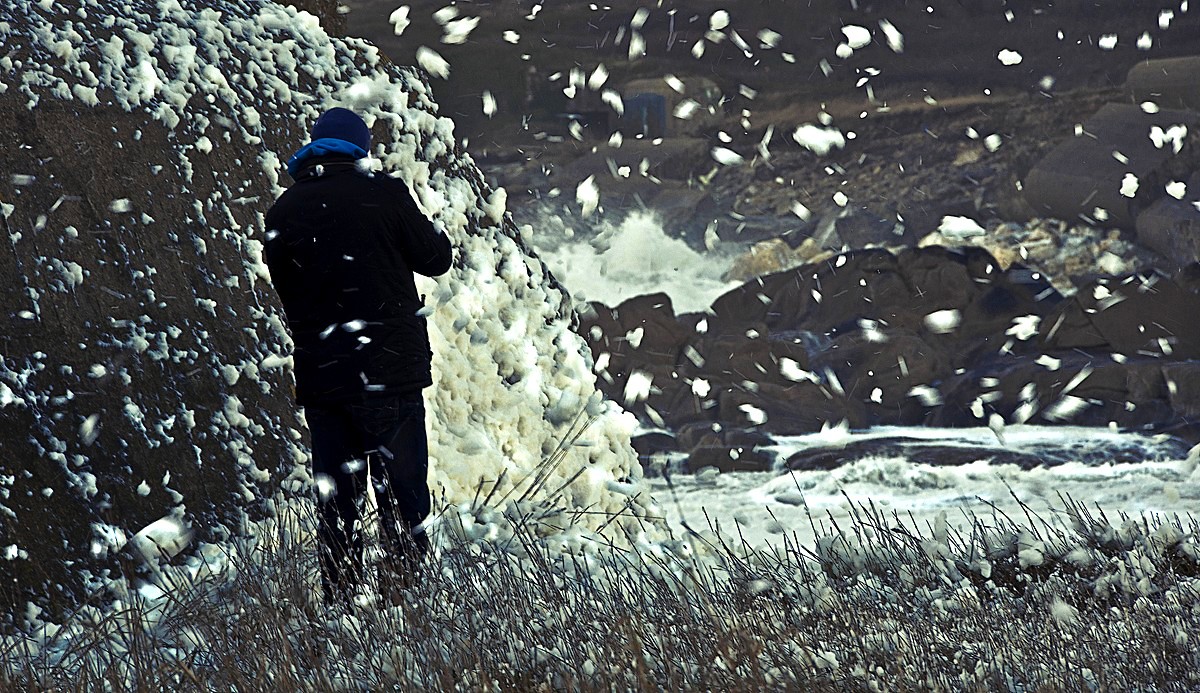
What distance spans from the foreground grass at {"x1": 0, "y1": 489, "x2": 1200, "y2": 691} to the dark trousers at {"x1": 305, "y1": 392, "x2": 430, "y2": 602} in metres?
0.17

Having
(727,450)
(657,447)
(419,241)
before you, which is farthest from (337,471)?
(657,447)

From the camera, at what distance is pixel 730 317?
71.1ft

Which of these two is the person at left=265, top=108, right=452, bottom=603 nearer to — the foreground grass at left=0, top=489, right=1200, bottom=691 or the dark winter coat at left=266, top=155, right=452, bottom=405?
the dark winter coat at left=266, top=155, right=452, bottom=405

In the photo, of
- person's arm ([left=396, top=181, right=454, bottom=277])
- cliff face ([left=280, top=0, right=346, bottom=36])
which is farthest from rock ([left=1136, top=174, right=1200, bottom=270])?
person's arm ([left=396, top=181, right=454, bottom=277])

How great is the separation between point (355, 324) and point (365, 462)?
34cm

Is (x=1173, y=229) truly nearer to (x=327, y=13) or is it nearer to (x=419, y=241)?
(x=327, y=13)

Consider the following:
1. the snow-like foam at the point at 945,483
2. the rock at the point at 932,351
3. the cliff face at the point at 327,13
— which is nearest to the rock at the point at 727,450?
the rock at the point at 932,351

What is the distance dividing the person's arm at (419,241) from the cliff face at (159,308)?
1.08 meters

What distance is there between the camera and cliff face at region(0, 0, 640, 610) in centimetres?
344

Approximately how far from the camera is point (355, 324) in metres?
2.89

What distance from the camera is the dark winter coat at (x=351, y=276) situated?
290 cm

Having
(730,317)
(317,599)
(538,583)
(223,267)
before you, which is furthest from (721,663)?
(730,317)

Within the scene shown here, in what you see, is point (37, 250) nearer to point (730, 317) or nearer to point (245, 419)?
point (245, 419)

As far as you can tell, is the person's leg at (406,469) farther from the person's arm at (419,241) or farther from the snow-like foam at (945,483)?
the snow-like foam at (945,483)
